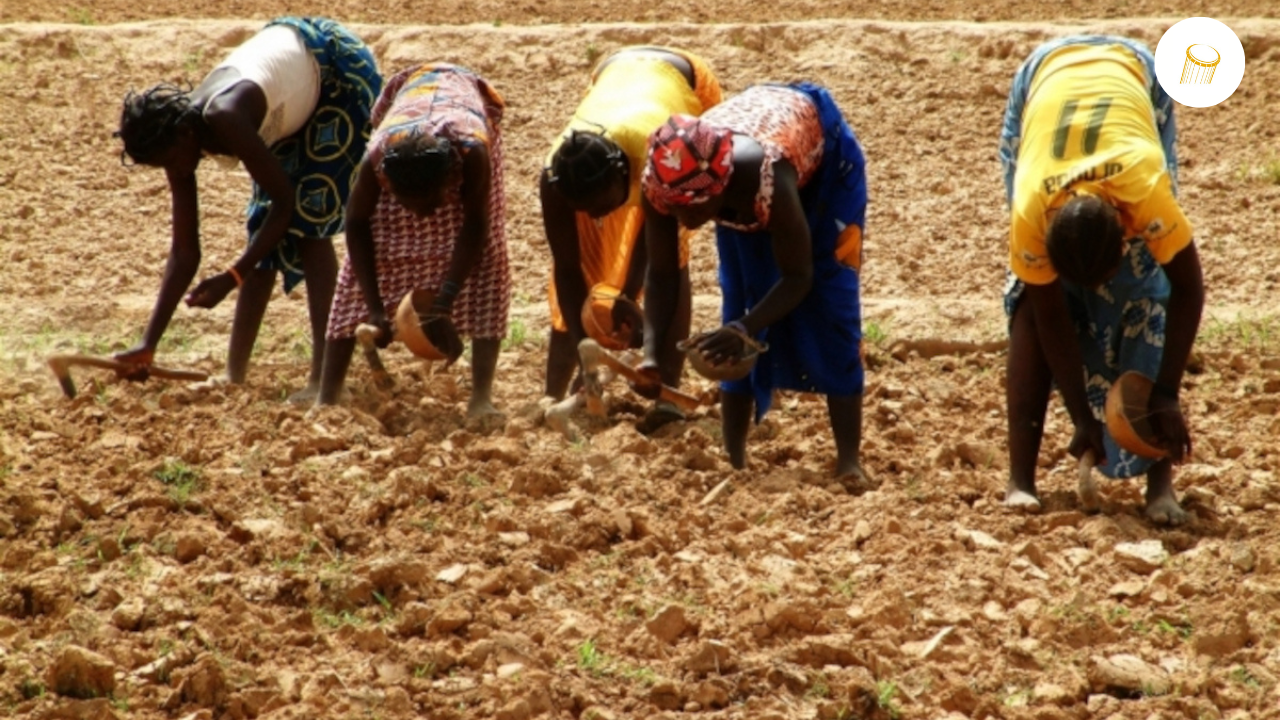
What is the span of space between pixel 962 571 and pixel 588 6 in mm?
6992

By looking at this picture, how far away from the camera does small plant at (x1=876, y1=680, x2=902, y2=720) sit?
3699 millimetres

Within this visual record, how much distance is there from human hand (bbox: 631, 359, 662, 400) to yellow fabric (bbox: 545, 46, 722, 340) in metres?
0.52

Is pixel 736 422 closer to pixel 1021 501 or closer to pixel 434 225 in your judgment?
pixel 1021 501

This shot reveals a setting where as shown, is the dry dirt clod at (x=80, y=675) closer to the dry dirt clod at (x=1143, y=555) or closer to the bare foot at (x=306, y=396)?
the bare foot at (x=306, y=396)

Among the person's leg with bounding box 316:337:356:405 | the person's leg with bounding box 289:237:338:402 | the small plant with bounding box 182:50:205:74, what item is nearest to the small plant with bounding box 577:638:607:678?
the person's leg with bounding box 316:337:356:405

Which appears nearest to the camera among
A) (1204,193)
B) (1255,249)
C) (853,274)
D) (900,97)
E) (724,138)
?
(724,138)

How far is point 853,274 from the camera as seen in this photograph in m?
5.04

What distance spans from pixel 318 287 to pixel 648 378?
162cm

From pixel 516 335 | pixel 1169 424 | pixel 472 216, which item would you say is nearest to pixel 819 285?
pixel 1169 424

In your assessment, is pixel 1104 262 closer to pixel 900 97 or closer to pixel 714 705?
pixel 714 705

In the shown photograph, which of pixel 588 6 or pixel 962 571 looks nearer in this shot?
pixel 962 571

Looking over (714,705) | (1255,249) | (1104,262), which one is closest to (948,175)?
(1255,249)

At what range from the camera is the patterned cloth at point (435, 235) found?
5516 mm

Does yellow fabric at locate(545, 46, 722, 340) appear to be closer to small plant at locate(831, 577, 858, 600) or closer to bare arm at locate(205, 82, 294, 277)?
bare arm at locate(205, 82, 294, 277)
